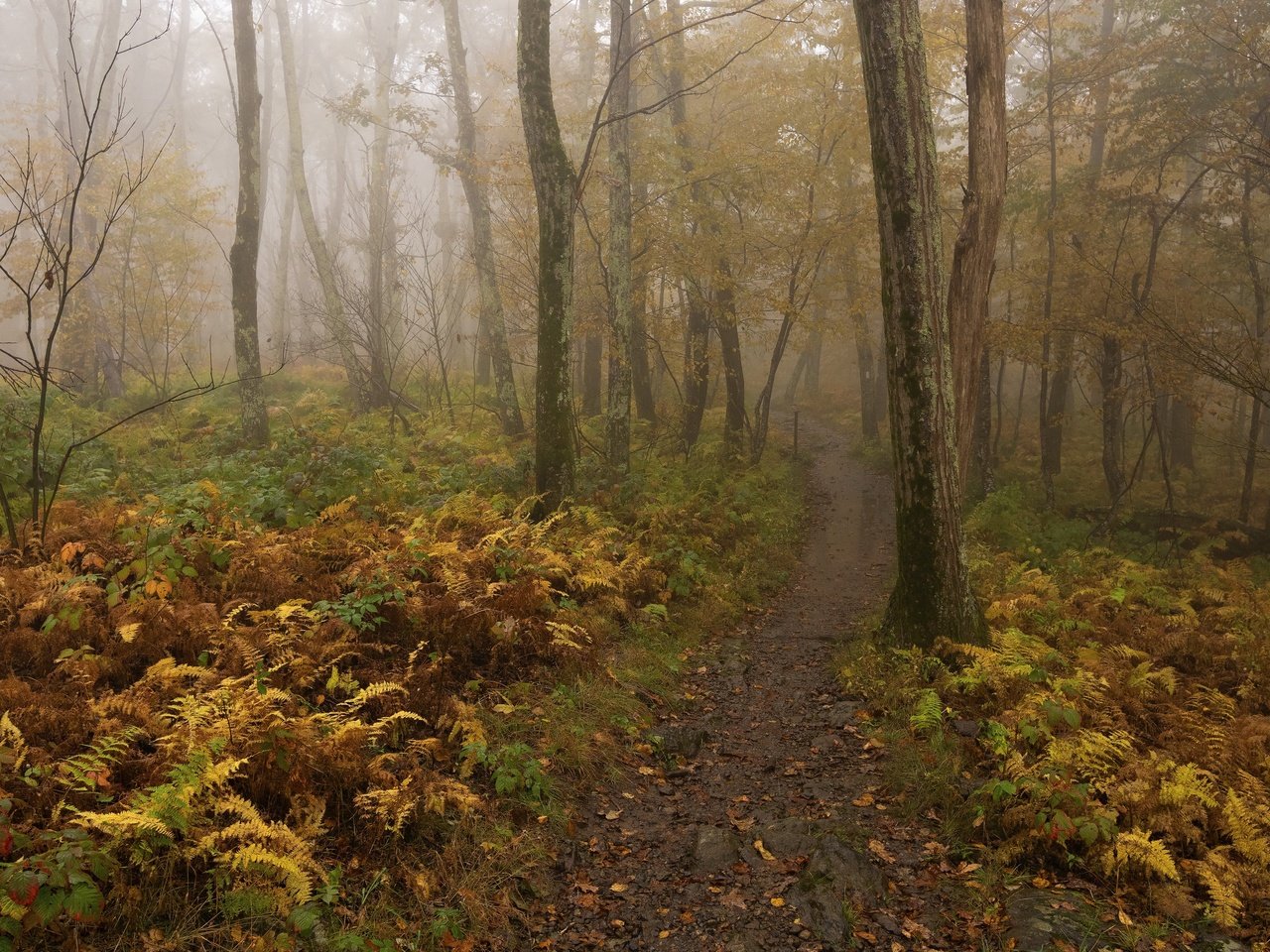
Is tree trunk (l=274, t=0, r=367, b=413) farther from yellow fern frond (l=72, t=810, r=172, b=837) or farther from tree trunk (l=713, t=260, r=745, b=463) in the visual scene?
yellow fern frond (l=72, t=810, r=172, b=837)

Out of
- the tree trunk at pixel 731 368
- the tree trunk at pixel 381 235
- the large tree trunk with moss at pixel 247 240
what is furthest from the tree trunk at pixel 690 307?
the large tree trunk with moss at pixel 247 240

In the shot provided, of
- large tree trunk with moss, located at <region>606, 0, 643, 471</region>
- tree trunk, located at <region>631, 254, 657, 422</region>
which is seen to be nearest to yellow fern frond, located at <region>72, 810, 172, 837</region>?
large tree trunk with moss, located at <region>606, 0, 643, 471</region>

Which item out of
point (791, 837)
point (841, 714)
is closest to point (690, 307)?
point (841, 714)

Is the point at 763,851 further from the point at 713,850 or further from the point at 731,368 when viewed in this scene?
the point at 731,368

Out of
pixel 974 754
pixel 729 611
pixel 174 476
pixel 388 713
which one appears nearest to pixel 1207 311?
pixel 729 611

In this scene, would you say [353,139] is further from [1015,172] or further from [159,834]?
[159,834]

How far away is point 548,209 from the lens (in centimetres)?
923

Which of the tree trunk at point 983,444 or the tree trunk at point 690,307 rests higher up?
the tree trunk at point 690,307

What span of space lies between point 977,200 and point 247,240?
12739 mm

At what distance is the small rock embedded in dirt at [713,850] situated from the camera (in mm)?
4352

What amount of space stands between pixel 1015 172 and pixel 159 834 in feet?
60.1

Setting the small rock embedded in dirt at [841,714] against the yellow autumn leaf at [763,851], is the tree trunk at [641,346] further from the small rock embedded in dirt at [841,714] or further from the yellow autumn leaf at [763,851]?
the yellow autumn leaf at [763,851]

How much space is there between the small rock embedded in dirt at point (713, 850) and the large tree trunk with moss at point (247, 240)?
12.0 m

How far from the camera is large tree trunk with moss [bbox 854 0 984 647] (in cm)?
671
